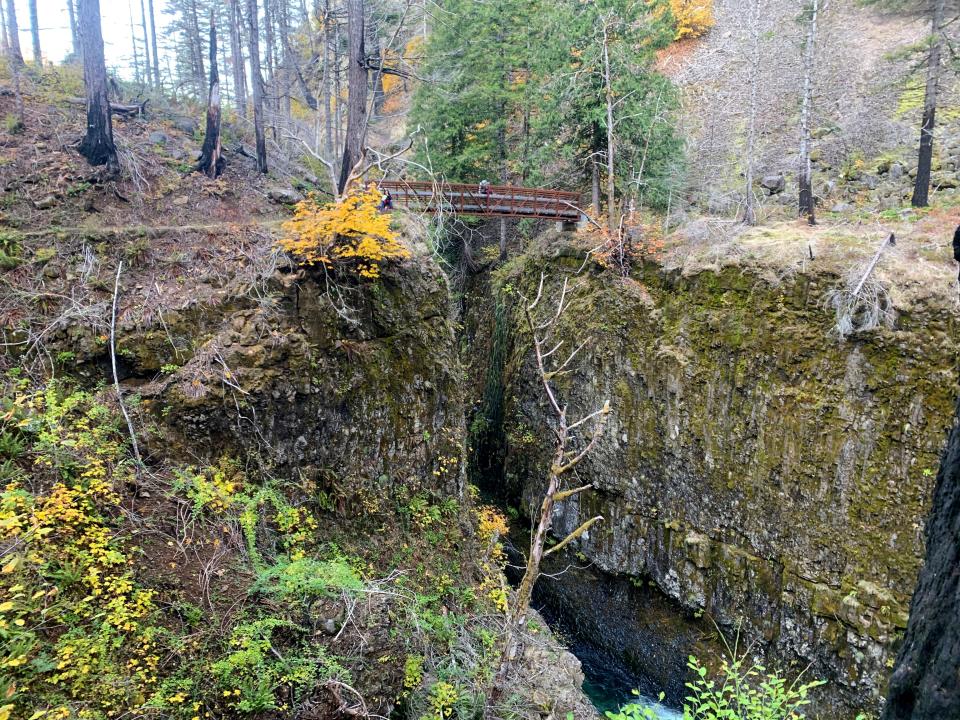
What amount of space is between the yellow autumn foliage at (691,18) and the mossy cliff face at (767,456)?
2007 cm

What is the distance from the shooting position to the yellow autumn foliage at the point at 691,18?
26.2 meters

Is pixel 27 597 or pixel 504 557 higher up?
pixel 27 597

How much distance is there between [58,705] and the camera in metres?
4.52

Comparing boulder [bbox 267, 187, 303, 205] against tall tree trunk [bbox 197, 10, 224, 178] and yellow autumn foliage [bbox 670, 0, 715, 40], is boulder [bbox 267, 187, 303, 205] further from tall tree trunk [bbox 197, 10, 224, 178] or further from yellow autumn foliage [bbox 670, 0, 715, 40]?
yellow autumn foliage [bbox 670, 0, 715, 40]

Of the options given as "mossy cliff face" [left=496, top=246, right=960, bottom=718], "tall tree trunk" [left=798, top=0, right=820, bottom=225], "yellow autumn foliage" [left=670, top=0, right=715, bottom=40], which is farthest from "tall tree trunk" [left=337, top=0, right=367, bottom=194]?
"yellow autumn foliage" [left=670, top=0, right=715, bottom=40]

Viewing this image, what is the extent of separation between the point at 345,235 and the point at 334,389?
9.41 feet

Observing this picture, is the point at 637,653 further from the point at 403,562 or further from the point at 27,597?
the point at 27,597

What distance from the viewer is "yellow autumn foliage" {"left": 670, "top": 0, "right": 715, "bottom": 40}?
26.2 meters

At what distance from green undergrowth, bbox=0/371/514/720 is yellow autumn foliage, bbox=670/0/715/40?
29895 millimetres

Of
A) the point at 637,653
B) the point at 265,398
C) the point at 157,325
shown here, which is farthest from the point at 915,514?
the point at 157,325

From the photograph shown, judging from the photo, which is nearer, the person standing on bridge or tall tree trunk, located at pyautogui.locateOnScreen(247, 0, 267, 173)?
the person standing on bridge

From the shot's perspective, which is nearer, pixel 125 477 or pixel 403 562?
pixel 125 477

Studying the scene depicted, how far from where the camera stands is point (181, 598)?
5.96 metres

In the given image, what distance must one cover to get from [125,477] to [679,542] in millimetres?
11583
